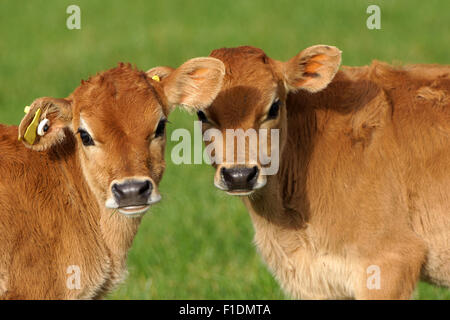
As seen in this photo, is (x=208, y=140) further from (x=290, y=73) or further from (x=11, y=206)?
(x=11, y=206)

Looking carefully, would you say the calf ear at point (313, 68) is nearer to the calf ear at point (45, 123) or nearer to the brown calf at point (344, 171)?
the brown calf at point (344, 171)

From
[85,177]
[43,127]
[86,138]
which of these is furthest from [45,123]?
[85,177]

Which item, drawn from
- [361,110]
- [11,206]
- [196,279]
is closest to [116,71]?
[11,206]

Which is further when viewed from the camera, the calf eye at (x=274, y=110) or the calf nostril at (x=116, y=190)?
the calf eye at (x=274, y=110)

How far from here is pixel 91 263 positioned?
21.7 ft

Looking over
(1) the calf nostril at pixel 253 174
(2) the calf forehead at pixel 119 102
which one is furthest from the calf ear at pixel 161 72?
(1) the calf nostril at pixel 253 174

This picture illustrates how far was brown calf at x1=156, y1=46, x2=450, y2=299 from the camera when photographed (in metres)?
6.72

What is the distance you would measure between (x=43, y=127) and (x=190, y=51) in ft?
49.2

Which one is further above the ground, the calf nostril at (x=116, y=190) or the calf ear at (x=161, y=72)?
the calf ear at (x=161, y=72)

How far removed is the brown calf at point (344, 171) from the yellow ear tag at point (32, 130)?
1.41m

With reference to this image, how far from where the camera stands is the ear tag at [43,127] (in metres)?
6.43

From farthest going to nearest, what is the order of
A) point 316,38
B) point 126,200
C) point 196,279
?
point 316,38 → point 196,279 → point 126,200

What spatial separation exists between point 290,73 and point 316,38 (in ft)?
49.7

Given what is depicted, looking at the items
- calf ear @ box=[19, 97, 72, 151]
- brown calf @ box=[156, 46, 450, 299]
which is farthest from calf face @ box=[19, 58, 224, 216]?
brown calf @ box=[156, 46, 450, 299]
